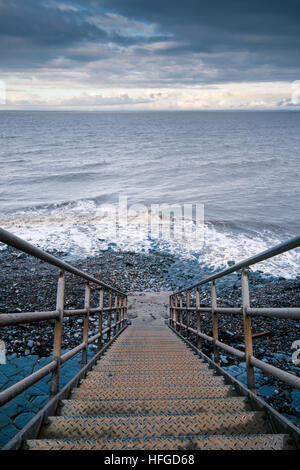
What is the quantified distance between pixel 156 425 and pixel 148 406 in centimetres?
39

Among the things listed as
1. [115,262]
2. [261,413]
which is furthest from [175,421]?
[115,262]

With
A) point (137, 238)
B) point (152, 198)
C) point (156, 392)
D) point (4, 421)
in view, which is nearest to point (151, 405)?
point (156, 392)

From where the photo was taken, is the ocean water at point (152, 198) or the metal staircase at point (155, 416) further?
the ocean water at point (152, 198)

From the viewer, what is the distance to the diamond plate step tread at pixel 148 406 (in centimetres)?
209

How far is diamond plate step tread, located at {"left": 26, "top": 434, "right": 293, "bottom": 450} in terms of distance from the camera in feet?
5.07

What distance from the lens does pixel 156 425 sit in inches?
71.4

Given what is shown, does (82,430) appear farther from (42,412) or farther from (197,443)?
(197,443)

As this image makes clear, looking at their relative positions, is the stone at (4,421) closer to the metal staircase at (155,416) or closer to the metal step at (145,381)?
the metal staircase at (155,416)

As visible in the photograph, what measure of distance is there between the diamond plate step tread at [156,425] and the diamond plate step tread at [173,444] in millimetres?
194

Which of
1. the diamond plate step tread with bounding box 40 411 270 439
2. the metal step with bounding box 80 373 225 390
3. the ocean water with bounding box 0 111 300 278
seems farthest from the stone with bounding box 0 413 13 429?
the ocean water with bounding box 0 111 300 278

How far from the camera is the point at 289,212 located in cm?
1977

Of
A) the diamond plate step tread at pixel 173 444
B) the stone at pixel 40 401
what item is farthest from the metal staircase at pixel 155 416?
the stone at pixel 40 401

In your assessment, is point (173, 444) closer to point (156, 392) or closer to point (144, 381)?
point (156, 392)

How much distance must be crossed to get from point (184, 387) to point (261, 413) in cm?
86
